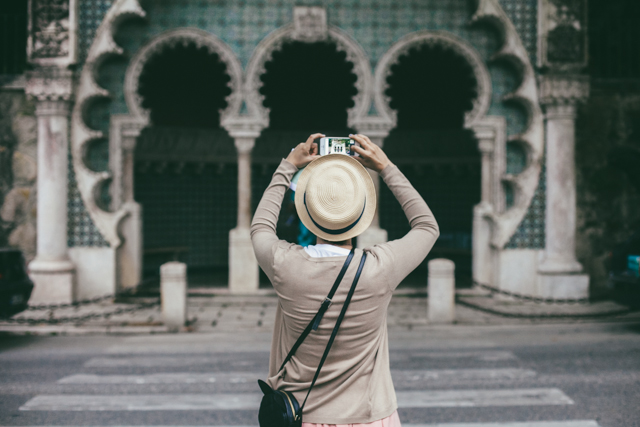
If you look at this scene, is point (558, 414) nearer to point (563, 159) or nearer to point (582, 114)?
point (563, 159)

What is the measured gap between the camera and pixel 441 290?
851cm

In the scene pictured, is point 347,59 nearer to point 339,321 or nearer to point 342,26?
point 342,26

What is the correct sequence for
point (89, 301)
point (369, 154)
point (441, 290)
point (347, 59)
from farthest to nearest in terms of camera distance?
point (347, 59), point (89, 301), point (441, 290), point (369, 154)

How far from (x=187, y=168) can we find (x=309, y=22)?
5.09m

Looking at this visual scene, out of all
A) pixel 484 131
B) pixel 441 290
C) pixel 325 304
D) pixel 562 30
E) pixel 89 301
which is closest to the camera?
pixel 325 304

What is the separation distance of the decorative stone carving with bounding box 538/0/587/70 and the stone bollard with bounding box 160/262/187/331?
23.8ft

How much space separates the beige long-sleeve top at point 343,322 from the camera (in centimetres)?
217

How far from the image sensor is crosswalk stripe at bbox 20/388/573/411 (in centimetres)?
509

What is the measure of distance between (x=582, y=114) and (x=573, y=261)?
2.85 m

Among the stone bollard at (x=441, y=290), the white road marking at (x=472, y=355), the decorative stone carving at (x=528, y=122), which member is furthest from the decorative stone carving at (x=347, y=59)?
the white road marking at (x=472, y=355)

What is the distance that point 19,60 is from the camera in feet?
37.1

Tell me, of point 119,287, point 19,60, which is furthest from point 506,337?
point 19,60

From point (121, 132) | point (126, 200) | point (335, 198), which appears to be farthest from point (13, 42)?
point (335, 198)

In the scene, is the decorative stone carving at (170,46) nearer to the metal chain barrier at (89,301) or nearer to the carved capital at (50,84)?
the carved capital at (50,84)
